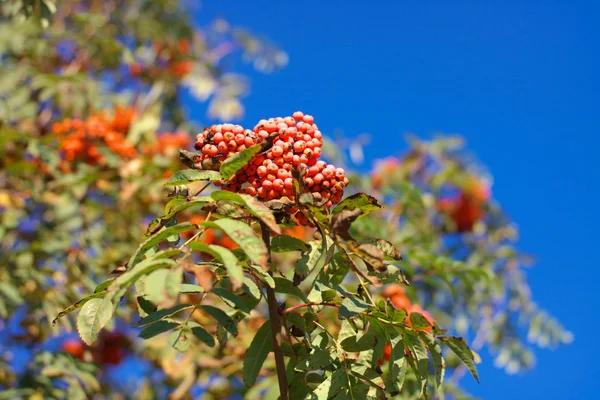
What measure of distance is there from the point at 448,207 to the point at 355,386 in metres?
4.19

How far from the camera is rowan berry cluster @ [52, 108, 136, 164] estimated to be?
362cm

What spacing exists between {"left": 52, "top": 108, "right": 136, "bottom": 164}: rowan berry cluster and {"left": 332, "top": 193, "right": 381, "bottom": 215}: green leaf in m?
2.53

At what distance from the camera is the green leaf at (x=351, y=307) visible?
115 centimetres

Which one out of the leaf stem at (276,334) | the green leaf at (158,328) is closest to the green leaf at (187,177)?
the leaf stem at (276,334)

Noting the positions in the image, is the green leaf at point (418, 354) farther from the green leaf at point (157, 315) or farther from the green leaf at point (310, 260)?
the green leaf at point (157, 315)

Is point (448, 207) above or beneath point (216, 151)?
above

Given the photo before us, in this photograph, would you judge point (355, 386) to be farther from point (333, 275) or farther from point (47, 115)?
point (47, 115)

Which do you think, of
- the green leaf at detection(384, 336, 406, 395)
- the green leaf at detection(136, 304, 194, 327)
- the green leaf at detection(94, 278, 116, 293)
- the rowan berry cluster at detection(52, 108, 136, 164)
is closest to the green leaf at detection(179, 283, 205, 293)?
the green leaf at detection(136, 304, 194, 327)

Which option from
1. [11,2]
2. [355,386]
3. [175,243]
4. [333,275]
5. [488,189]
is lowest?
[355,386]

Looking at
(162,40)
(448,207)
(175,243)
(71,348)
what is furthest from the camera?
(448,207)

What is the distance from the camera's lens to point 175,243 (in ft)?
4.35

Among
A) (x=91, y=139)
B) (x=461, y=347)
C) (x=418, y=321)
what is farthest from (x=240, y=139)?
(x=91, y=139)

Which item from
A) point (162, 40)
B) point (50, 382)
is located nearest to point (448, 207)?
point (162, 40)

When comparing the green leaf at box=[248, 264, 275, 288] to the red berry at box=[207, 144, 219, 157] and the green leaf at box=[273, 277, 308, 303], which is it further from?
the red berry at box=[207, 144, 219, 157]
